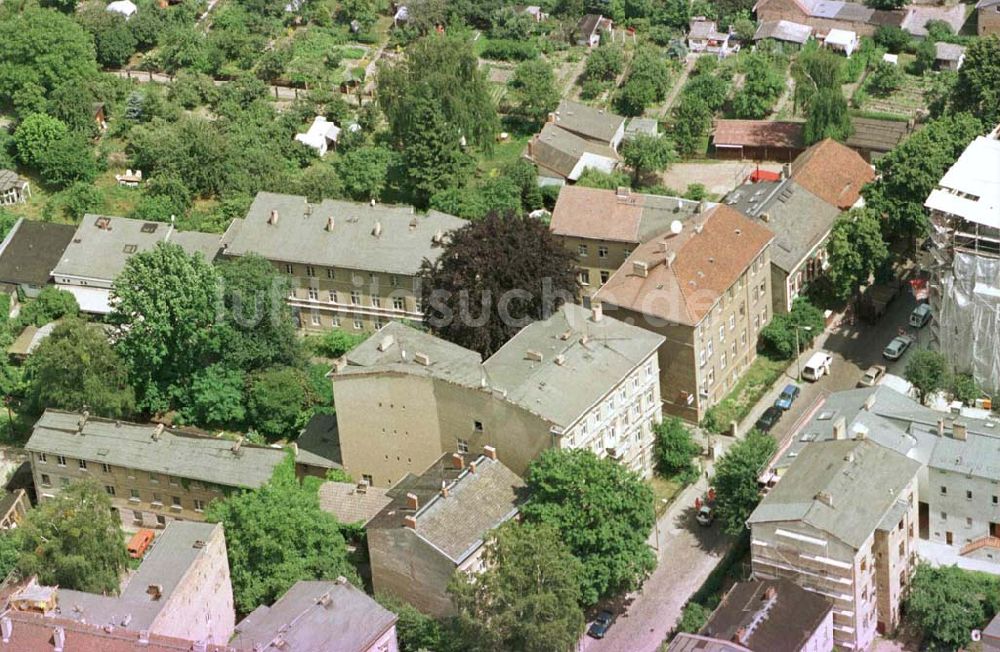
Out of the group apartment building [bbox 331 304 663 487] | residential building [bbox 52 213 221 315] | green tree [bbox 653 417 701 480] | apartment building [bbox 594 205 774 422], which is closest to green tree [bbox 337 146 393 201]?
residential building [bbox 52 213 221 315]

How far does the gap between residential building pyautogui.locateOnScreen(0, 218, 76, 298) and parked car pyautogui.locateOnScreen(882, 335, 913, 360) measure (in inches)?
2325

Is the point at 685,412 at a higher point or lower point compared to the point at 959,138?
lower

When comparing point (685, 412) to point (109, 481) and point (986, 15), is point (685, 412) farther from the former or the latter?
point (986, 15)

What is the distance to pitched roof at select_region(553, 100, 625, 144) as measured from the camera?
445 ft

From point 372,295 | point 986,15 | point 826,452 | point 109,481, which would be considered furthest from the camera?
point 986,15

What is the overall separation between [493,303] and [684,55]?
57.5 metres

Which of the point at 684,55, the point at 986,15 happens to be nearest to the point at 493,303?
the point at 684,55

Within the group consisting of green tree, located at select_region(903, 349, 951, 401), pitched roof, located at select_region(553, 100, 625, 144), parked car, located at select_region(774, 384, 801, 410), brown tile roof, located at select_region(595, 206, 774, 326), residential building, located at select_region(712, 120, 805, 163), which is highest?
brown tile roof, located at select_region(595, 206, 774, 326)

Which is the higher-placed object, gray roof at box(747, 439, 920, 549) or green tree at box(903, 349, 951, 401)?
gray roof at box(747, 439, 920, 549)

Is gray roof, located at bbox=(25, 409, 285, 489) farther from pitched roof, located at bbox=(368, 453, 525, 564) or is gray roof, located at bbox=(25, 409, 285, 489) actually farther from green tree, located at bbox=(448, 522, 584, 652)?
green tree, located at bbox=(448, 522, 584, 652)

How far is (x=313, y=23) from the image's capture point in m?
161

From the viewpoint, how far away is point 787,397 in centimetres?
10638

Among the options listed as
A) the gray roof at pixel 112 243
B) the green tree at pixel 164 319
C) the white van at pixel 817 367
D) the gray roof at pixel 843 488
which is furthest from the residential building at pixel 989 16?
the green tree at pixel 164 319

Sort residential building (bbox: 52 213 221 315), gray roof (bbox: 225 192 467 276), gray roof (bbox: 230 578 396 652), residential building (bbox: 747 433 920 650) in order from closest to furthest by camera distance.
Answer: gray roof (bbox: 230 578 396 652) < residential building (bbox: 747 433 920 650) < gray roof (bbox: 225 192 467 276) < residential building (bbox: 52 213 221 315)
